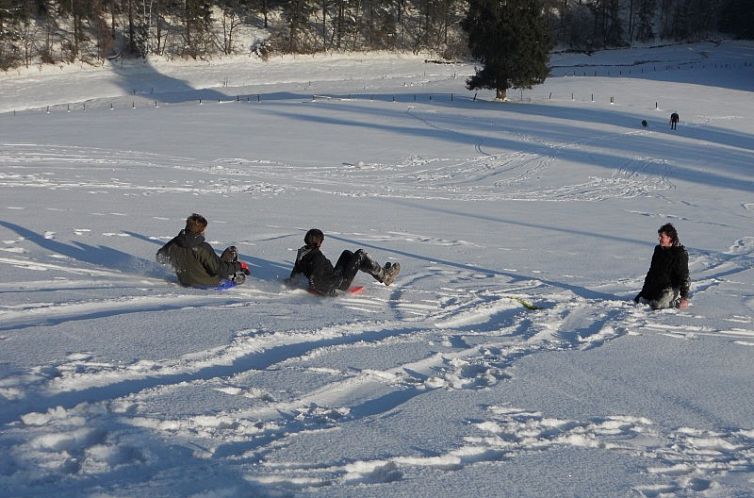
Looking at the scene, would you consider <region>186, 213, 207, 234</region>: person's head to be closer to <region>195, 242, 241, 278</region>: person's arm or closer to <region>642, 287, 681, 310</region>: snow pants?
<region>195, 242, 241, 278</region>: person's arm

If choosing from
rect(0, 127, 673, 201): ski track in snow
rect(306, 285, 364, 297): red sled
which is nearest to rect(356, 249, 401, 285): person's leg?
rect(306, 285, 364, 297): red sled

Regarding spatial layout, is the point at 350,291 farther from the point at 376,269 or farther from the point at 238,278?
the point at 238,278

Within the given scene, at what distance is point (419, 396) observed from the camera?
19.3ft

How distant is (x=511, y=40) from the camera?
47.0 m

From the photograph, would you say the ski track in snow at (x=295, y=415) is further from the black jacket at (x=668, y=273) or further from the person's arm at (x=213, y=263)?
the black jacket at (x=668, y=273)

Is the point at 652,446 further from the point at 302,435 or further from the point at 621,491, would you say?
the point at 302,435

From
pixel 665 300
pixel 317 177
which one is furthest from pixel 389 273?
pixel 317 177

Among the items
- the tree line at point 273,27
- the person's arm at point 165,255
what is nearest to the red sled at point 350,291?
the person's arm at point 165,255

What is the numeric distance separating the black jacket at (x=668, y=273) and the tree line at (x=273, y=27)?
4094 centimetres

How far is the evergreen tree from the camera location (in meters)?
47.2

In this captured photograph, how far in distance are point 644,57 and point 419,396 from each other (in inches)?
3371

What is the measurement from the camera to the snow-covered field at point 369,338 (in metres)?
4.61

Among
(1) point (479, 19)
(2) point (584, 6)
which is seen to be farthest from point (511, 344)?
(2) point (584, 6)

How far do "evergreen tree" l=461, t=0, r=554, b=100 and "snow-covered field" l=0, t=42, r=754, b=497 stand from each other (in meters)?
23.6
